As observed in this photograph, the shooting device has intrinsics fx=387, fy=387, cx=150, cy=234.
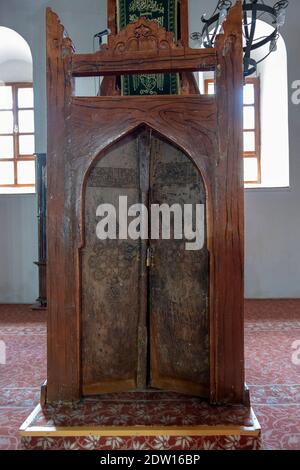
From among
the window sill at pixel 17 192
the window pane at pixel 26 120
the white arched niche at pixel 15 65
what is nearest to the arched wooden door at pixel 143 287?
the window sill at pixel 17 192

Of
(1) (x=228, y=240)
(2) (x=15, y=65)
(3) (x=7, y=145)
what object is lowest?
(1) (x=228, y=240)

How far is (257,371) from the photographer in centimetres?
270

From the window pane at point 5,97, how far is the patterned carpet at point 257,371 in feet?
10.1

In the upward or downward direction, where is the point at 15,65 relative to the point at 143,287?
upward

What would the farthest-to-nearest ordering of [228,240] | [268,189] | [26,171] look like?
[26,171], [268,189], [228,240]

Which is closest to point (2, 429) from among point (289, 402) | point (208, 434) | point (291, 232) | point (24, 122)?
point (208, 434)

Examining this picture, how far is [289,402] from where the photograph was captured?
2.16 meters

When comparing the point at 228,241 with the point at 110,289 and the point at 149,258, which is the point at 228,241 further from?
the point at 110,289

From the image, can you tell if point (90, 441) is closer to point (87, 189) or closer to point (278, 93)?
point (87, 189)

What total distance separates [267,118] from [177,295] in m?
4.23

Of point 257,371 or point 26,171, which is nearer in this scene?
point 257,371

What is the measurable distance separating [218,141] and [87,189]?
0.73 meters

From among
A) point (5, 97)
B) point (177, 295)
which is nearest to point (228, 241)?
point (177, 295)

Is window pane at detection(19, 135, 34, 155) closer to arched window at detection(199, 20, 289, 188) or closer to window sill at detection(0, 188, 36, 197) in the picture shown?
window sill at detection(0, 188, 36, 197)
